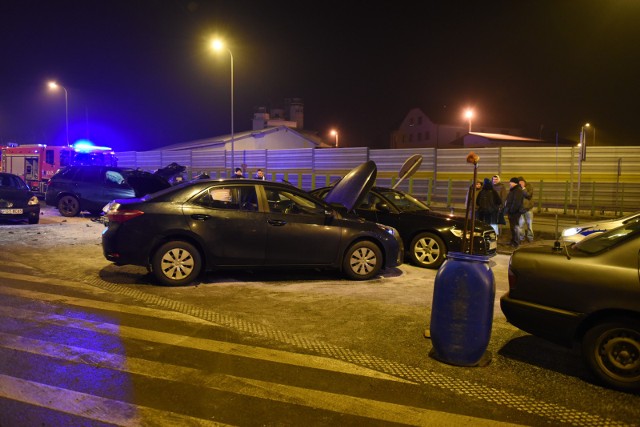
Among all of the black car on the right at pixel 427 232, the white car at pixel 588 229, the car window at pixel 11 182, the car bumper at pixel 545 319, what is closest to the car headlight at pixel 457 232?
the black car on the right at pixel 427 232

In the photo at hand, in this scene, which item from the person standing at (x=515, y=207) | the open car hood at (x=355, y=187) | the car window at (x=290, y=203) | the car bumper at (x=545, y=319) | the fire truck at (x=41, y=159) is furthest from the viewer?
the fire truck at (x=41, y=159)

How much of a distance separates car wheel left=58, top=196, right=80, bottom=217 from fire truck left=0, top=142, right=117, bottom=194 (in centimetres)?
696

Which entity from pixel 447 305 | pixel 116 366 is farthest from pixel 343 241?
pixel 116 366

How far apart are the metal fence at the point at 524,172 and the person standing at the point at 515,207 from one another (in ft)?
25.3

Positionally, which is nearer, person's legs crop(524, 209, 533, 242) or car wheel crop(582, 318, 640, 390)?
car wheel crop(582, 318, 640, 390)

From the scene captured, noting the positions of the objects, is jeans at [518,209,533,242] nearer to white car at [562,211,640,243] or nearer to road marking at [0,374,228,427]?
white car at [562,211,640,243]

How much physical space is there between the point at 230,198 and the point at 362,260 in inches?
87.5

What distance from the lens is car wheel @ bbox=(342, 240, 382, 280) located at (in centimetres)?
807

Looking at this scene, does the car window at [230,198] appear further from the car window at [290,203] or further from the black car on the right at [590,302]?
the black car on the right at [590,302]

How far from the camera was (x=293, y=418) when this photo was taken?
3652 millimetres

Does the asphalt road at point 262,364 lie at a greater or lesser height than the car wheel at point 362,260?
lesser

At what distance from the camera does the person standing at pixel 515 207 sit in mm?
12367

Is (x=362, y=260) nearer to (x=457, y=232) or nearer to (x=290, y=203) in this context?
(x=290, y=203)

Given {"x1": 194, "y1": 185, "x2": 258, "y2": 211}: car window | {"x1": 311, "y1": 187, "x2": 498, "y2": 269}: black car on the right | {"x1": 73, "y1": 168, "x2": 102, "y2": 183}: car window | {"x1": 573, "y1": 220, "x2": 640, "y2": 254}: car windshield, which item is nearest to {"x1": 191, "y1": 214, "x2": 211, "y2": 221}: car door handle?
{"x1": 194, "y1": 185, "x2": 258, "y2": 211}: car window
